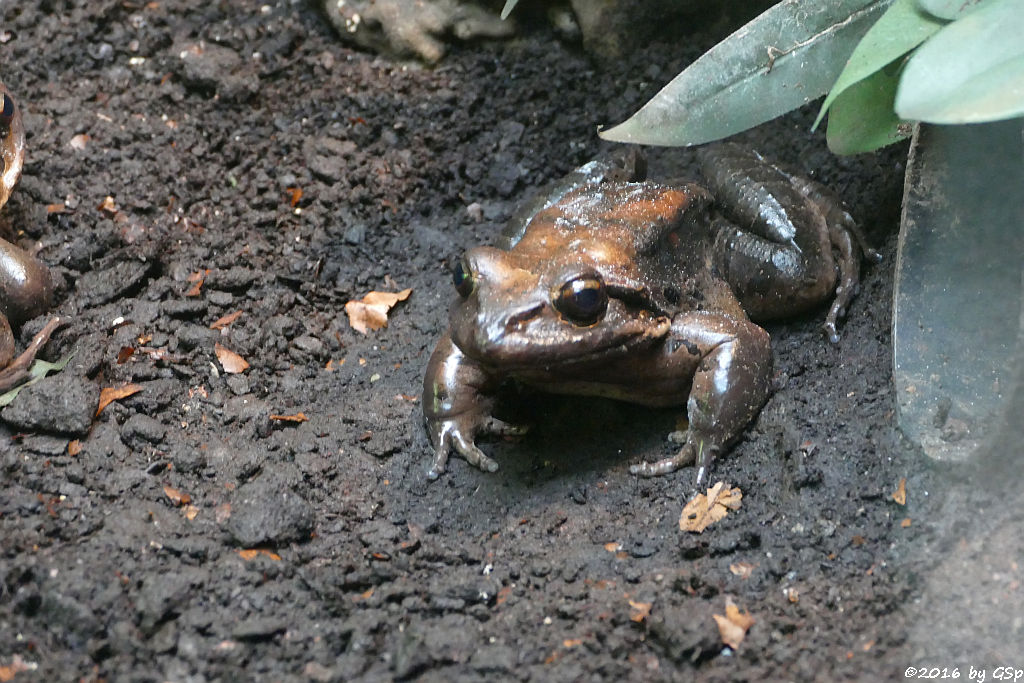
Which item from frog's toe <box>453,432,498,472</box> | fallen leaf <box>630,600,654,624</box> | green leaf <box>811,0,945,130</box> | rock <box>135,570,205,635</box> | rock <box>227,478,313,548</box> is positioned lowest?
frog's toe <box>453,432,498,472</box>

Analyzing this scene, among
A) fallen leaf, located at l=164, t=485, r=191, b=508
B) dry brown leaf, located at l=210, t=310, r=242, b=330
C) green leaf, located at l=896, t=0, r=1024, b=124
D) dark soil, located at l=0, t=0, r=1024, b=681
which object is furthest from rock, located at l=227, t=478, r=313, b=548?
green leaf, located at l=896, t=0, r=1024, b=124

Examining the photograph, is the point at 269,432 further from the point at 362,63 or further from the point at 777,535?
the point at 362,63

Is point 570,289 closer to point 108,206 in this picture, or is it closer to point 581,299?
point 581,299

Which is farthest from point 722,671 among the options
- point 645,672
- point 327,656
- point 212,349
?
point 212,349

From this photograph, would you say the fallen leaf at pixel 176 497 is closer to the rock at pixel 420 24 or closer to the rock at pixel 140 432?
the rock at pixel 140 432

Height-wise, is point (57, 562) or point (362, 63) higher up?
point (362, 63)

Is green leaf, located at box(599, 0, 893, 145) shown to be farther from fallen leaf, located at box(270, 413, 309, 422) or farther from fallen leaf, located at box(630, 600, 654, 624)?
fallen leaf, located at box(270, 413, 309, 422)
